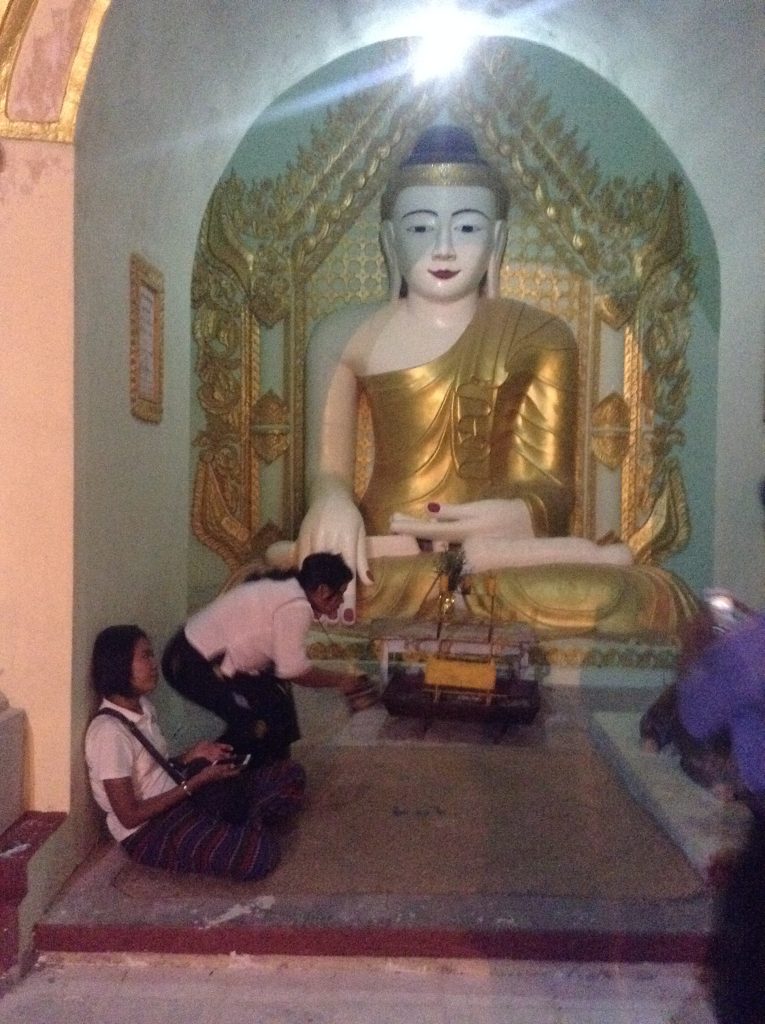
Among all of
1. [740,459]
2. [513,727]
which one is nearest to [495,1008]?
[513,727]

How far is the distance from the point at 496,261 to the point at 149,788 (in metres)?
4.04

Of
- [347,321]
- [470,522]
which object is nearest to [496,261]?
[347,321]

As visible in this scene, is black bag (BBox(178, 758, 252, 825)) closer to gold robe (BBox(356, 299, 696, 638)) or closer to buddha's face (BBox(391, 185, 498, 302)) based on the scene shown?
gold robe (BBox(356, 299, 696, 638))

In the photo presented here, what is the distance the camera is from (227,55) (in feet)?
13.8

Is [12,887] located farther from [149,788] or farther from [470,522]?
[470,522]

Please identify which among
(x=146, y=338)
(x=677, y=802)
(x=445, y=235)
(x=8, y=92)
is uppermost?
(x=445, y=235)

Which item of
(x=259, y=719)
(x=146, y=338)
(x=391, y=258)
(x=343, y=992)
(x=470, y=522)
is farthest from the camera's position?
(x=391, y=258)

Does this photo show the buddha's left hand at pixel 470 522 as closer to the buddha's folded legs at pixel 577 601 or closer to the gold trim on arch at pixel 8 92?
the buddha's folded legs at pixel 577 601

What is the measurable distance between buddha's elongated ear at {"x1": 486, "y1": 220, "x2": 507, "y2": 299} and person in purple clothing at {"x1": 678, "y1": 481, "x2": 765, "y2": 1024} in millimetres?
4315

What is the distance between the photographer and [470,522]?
17.2 feet

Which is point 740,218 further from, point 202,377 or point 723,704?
point 723,704

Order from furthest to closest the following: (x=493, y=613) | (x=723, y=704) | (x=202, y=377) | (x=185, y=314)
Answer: (x=202, y=377), (x=493, y=613), (x=185, y=314), (x=723, y=704)

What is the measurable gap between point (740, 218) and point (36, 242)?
3871 millimetres

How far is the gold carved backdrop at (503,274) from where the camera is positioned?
567cm
